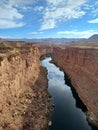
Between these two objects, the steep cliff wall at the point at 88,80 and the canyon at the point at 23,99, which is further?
the steep cliff wall at the point at 88,80

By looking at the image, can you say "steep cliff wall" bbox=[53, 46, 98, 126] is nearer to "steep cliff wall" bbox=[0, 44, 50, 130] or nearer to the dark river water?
the dark river water

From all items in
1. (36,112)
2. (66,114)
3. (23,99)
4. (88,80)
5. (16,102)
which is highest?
(16,102)

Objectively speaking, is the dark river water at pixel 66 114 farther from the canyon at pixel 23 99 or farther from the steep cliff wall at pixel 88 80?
the steep cliff wall at pixel 88 80

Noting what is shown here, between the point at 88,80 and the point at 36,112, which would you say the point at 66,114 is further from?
the point at 88,80

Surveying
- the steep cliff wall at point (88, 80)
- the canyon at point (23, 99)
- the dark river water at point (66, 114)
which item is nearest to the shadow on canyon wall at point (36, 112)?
the canyon at point (23, 99)

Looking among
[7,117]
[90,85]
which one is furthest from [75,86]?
[7,117]

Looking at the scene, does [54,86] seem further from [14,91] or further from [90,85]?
[14,91]

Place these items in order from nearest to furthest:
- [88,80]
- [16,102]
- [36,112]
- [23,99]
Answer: [16,102] < [36,112] < [23,99] < [88,80]

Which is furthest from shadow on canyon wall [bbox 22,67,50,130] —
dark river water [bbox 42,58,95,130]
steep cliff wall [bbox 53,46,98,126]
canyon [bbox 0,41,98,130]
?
steep cliff wall [bbox 53,46,98,126]

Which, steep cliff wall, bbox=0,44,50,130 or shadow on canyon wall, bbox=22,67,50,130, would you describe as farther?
shadow on canyon wall, bbox=22,67,50,130

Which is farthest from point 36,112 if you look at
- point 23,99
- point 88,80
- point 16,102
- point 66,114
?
point 88,80

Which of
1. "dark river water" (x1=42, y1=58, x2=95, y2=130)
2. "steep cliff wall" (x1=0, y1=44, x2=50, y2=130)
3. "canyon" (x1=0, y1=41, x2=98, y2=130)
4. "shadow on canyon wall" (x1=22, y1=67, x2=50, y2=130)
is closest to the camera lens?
"steep cliff wall" (x1=0, y1=44, x2=50, y2=130)
